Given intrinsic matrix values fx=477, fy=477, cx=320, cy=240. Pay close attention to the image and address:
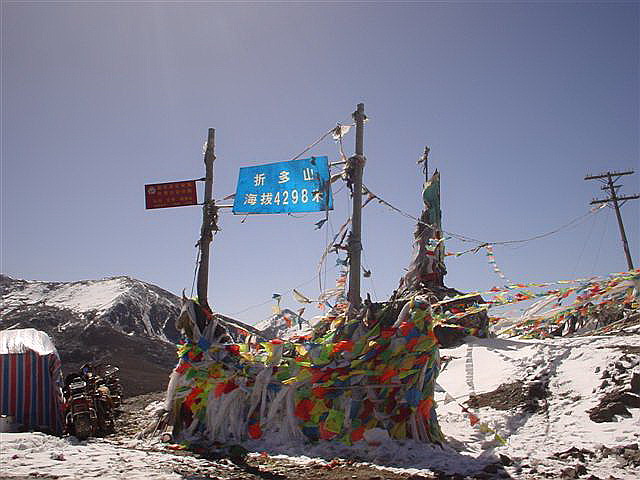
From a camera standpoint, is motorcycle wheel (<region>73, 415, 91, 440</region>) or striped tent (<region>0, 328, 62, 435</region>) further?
striped tent (<region>0, 328, 62, 435</region>)

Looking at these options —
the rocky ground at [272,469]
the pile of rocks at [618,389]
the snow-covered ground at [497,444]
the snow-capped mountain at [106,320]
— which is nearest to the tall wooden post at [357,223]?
the snow-covered ground at [497,444]

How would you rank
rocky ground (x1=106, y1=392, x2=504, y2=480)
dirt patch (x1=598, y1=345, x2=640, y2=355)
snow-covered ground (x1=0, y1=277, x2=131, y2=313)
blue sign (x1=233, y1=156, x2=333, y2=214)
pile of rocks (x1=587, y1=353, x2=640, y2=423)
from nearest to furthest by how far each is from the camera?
rocky ground (x1=106, y1=392, x2=504, y2=480), pile of rocks (x1=587, y1=353, x2=640, y2=423), blue sign (x1=233, y1=156, x2=333, y2=214), dirt patch (x1=598, y1=345, x2=640, y2=355), snow-covered ground (x1=0, y1=277, x2=131, y2=313)

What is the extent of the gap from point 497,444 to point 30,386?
28.7 ft

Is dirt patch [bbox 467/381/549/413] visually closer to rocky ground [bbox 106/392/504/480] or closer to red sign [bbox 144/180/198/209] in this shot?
rocky ground [bbox 106/392/504/480]

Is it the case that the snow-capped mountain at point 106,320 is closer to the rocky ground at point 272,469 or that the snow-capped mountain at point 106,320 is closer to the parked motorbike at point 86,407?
the parked motorbike at point 86,407

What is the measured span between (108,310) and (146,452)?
120ft

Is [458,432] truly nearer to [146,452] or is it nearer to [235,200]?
[146,452]

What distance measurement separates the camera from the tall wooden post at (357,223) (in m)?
9.23

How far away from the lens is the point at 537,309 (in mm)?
8164

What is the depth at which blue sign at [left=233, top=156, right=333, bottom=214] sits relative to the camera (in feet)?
31.9

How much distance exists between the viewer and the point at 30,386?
9.45 m

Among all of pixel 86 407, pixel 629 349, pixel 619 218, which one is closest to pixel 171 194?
pixel 86 407

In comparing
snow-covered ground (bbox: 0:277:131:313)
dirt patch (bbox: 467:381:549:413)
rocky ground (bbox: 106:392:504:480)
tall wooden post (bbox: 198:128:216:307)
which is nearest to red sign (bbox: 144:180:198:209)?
tall wooden post (bbox: 198:128:216:307)

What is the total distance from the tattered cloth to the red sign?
2.97m
